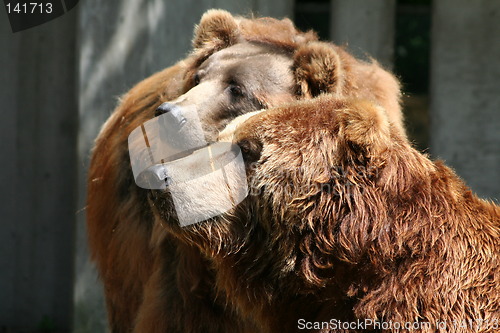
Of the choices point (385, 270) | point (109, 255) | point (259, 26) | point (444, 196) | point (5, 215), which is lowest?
point (5, 215)

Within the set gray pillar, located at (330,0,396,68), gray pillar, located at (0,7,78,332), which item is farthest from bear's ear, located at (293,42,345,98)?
gray pillar, located at (0,7,78,332)

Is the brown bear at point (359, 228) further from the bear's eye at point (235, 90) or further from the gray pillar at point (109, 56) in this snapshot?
the gray pillar at point (109, 56)

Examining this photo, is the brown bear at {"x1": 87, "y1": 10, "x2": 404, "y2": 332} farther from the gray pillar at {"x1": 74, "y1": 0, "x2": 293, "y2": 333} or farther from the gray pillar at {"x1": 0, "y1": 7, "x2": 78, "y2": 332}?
the gray pillar at {"x1": 0, "y1": 7, "x2": 78, "y2": 332}

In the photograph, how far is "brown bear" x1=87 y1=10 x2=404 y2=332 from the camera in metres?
4.08

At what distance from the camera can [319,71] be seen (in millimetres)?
4035

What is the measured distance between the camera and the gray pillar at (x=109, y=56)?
614cm

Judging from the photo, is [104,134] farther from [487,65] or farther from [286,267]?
[487,65]

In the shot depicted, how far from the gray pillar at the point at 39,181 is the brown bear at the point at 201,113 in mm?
2089

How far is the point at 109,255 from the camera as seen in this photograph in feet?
16.9

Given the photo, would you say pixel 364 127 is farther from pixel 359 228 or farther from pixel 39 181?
pixel 39 181

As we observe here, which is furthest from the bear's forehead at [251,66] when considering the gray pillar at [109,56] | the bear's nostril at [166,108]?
the gray pillar at [109,56]

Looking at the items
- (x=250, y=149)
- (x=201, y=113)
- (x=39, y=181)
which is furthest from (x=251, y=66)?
(x=39, y=181)

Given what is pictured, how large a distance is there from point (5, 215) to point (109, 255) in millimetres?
2444

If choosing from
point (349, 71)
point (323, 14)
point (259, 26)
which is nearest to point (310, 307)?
point (349, 71)
